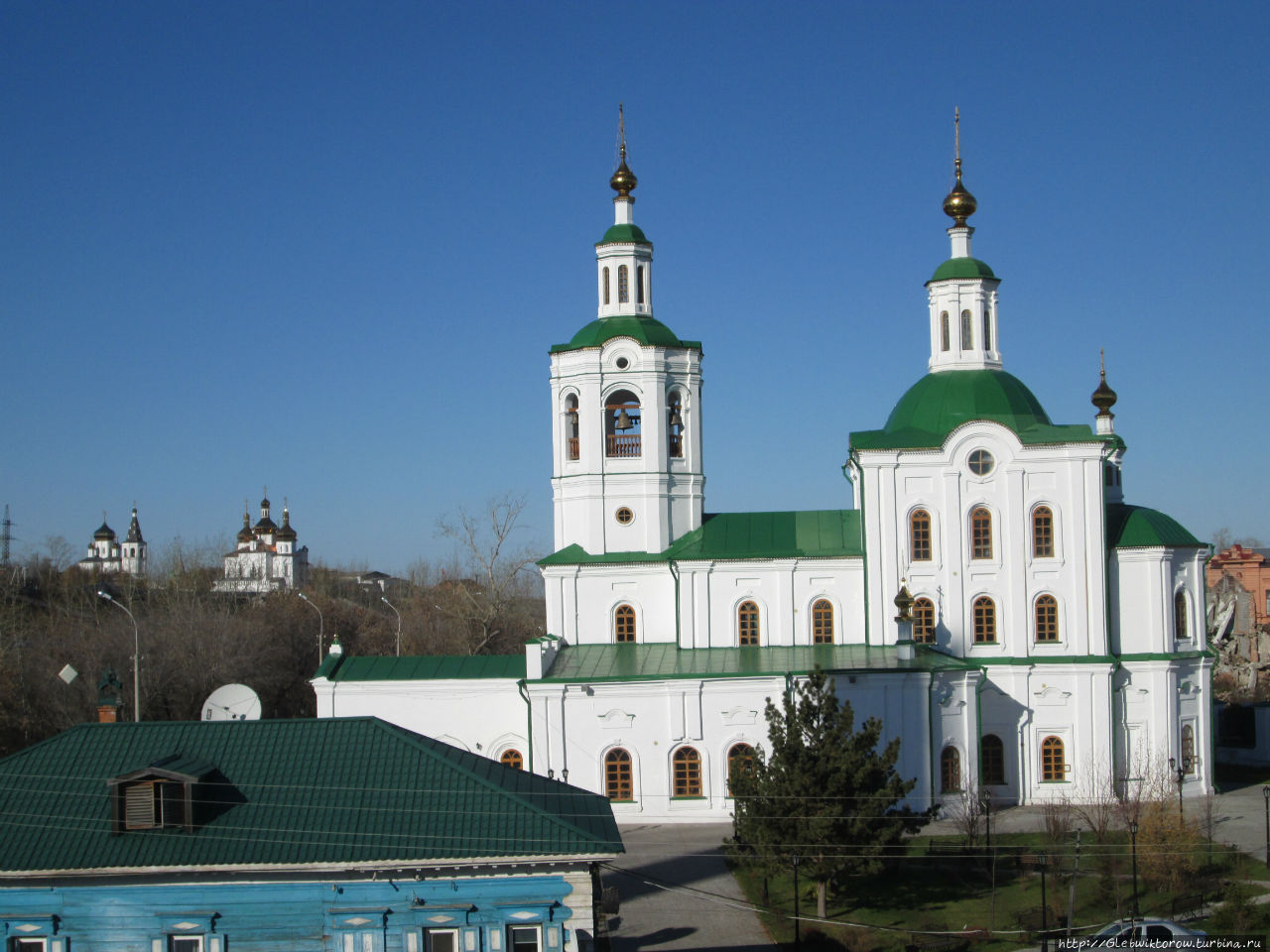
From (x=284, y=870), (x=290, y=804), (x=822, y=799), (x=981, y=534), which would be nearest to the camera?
(x=284, y=870)

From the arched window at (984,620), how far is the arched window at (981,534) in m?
0.96

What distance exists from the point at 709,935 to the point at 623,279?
654 inches

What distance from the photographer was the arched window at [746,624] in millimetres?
30047

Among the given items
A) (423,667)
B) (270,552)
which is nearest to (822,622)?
(423,667)

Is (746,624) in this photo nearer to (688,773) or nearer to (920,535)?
(688,773)

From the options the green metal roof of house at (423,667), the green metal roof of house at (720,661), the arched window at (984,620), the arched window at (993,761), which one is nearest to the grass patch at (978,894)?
the arched window at (993,761)

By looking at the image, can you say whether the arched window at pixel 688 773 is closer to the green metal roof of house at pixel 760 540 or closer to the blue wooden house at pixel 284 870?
the green metal roof of house at pixel 760 540

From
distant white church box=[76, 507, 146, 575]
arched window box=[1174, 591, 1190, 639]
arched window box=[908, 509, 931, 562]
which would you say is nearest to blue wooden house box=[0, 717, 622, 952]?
arched window box=[908, 509, 931, 562]

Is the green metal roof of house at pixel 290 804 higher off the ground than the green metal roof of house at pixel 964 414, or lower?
lower

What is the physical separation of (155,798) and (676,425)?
59.6 ft

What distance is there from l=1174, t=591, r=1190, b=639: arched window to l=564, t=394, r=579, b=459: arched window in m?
13.8

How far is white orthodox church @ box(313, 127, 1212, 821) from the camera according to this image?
27.9 metres

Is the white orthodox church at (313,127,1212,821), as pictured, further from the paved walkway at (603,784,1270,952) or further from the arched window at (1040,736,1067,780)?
the paved walkway at (603,784,1270,952)

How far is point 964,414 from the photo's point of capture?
29688 mm
